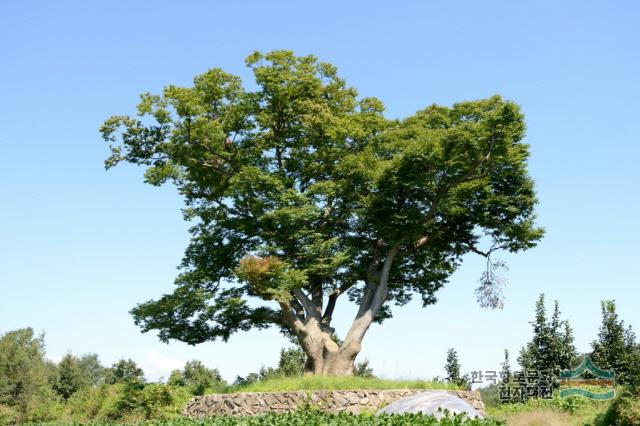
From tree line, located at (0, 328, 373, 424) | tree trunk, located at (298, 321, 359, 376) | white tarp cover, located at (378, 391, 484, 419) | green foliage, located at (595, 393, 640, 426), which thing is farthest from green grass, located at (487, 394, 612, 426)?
tree line, located at (0, 328, 373, 424)

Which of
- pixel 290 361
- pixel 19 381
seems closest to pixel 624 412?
pixel 290 361

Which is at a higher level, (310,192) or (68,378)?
(310,192)

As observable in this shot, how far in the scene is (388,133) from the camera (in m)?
24.4

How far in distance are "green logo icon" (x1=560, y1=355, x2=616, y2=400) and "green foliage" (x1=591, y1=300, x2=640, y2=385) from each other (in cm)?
308

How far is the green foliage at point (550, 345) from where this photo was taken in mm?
25609

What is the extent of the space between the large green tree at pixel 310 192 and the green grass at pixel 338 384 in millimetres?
2691

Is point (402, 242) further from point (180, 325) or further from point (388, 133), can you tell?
point (180, 325)

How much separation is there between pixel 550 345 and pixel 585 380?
4307mm

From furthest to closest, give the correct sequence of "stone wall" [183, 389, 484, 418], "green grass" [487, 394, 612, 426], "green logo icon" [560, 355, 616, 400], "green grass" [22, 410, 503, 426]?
"green logo icon" [560, 355, 616, 400] → "stone wall" [183, 389, 484, 418] → "green grass" [487, 394, 612, 426] → "green grass" [22, 410, 503, 426]

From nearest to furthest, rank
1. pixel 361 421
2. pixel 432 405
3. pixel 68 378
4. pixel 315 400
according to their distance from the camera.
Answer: pixel 361 421
pixel 432 405
pixel 315 400
pixel 68 378

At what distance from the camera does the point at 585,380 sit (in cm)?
2139

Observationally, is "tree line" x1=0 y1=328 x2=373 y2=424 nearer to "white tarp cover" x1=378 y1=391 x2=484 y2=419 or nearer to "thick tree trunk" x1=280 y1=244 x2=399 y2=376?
"thick tree trunk" x1=280 y1=244 x2=399 y2=376

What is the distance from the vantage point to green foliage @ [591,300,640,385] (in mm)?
24234

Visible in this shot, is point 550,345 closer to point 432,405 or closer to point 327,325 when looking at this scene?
point 327,325
